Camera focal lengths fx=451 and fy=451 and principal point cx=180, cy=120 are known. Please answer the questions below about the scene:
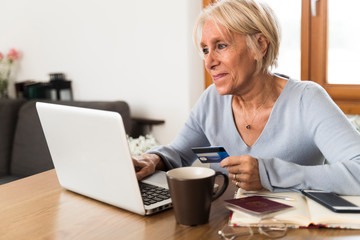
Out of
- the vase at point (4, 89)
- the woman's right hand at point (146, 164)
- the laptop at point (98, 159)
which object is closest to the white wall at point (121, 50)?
the vase at point (4, 89)

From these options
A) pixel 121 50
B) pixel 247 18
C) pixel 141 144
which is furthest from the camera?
pixel 121 50

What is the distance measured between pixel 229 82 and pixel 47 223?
0.69 m

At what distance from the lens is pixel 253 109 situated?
1.47m

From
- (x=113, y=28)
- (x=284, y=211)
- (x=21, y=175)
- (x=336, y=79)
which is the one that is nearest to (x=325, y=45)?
(x=336, y=79)

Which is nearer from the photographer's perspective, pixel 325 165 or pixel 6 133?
pixel 325 165

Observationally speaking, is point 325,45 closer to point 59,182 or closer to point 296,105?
point 296,105

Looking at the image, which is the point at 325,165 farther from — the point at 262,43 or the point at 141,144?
the point at 141,144

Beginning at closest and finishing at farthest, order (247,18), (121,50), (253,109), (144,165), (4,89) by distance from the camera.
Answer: (144,165) → (247,18) → (253,109) → (121,50) → (4,89)

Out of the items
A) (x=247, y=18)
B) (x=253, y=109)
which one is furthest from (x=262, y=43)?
(x=253, y=109)

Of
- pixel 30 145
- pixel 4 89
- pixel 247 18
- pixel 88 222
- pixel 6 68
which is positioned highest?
pixel 247 18

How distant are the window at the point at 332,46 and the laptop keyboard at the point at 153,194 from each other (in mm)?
1427

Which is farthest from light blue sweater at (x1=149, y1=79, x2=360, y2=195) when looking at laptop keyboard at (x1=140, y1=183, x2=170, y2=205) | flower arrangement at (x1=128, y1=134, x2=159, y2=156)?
flower arrangement at (x1=128, y1=134, x2=159, y2=156)

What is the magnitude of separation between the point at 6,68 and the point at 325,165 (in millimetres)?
2956

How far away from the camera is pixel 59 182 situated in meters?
1.26
